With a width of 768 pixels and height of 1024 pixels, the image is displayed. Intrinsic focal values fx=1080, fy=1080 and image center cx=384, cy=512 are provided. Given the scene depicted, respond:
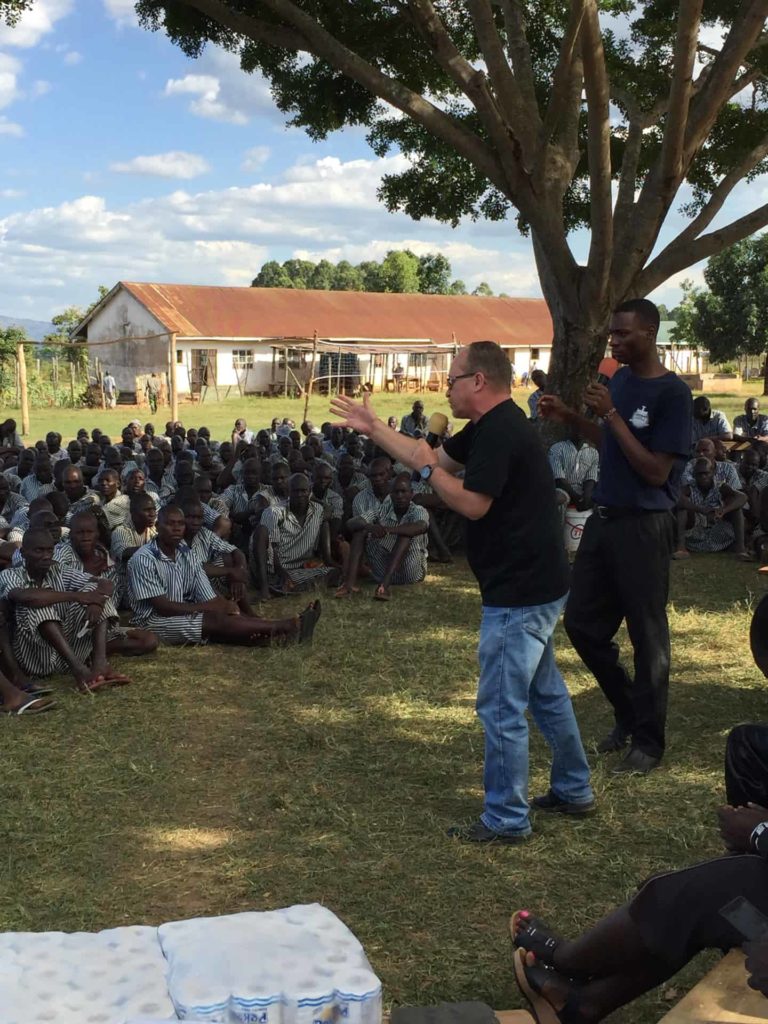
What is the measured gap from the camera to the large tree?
28.5 ft

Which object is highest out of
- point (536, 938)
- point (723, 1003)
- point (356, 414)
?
point (356, 414)

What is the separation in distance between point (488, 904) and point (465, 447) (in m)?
1.67

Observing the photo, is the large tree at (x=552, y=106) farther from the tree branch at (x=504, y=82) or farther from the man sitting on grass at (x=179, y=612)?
the man sitting on grass at (x=179, y=612)

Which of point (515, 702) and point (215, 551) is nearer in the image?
point (515, 702)

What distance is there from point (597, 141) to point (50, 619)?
226 inches

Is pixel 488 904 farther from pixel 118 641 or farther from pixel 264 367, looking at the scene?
pixel 264 367

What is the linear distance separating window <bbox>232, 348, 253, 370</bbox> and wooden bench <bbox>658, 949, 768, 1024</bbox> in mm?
34213

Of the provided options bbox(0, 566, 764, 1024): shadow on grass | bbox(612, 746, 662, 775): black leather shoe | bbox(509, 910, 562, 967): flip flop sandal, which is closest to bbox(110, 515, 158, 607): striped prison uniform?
bbox(0, 566, 764, 1024): shadow on grass

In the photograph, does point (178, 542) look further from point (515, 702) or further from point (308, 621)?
point (515, 702)

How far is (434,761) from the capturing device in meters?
5.11

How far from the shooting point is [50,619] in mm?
6168

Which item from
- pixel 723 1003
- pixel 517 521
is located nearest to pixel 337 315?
pixel 517 521

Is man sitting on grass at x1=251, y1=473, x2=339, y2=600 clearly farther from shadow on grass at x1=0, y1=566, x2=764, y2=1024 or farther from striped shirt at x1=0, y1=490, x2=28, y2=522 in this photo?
striped shirt at x1=0, y1=490, x2=28, y2=522

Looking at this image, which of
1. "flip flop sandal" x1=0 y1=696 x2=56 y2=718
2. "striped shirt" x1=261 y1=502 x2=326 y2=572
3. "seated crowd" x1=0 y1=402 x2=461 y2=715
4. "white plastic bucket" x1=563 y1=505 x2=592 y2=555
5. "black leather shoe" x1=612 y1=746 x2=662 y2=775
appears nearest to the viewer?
"black leather shoe" x1=612 y1=746 x2=662 y2=775
